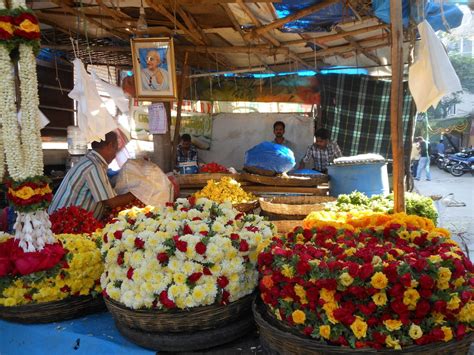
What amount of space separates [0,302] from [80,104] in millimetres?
2256

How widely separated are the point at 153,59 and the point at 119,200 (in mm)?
1776

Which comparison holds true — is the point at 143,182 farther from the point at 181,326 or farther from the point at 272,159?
the point at 181,326

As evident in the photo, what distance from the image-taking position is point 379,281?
1.66 m

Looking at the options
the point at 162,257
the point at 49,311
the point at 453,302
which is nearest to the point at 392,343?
the point at 453,302

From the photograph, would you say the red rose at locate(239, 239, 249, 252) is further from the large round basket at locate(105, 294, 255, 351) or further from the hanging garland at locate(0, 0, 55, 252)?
the hanging garland at locate(0, 0, 55, 252)

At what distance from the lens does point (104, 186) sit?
399cm

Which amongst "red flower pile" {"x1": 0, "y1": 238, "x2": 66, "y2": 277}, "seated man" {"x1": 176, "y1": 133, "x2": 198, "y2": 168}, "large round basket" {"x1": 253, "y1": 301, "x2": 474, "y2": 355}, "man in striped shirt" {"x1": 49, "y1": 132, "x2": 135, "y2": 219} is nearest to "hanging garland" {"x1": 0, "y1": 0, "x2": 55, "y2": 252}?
"red flower pile" {"x1": 0, "y1": 238, "x2": 66, "y2": 277}

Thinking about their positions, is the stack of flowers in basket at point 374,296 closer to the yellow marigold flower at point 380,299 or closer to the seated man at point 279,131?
the yellow marigold flower at point 380,299

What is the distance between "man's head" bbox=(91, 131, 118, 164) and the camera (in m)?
4.09

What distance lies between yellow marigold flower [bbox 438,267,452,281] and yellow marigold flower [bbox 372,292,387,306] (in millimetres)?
229

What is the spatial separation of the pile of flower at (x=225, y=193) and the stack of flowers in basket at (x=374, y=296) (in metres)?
3.16

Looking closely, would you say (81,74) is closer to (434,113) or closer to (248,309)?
(248,309)

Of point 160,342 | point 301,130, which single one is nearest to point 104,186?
point 160,342

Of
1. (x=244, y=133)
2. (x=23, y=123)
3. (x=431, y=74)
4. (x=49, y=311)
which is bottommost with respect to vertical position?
(x=49, y=311)
